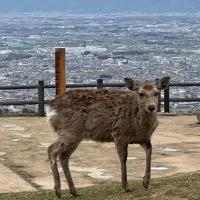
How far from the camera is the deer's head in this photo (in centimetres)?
1058

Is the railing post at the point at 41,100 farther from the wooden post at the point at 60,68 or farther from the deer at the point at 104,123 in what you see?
the deer at the point at 104,123

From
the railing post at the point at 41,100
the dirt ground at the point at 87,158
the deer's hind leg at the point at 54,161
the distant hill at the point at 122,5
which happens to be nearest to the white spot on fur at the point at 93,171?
the dirt ground at the point at 87,158

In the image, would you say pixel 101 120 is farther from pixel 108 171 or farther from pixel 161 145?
pixel 161 145

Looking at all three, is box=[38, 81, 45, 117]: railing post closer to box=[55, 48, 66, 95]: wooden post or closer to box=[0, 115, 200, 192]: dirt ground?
box=[0, 115, 200, 192]: dirt ground

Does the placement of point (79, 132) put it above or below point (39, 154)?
above

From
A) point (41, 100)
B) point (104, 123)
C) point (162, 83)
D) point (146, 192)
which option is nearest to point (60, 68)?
point (104, 123)

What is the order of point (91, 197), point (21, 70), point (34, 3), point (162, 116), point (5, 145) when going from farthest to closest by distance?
1. point (34, 3)
2. point (21, 70)
3. point (162, 116)
4. point (5, 145)
5. point (91, 197)

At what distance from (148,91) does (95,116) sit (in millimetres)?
878

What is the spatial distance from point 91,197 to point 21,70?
36.9m

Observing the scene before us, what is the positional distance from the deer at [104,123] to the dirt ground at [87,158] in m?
2.45

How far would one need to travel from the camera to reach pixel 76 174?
48.1 ft

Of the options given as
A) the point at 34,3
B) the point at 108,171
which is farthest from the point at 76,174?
the point at 34,3

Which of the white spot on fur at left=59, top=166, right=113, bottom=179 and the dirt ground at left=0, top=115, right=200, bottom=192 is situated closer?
the dirt ground at left=0, top=115, right=200, bottom=192

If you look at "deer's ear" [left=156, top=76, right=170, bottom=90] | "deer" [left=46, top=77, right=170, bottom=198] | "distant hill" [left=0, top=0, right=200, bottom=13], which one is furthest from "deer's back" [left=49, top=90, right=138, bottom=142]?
"distant hill" [left=0, top=0, right=200, bottom=13]
